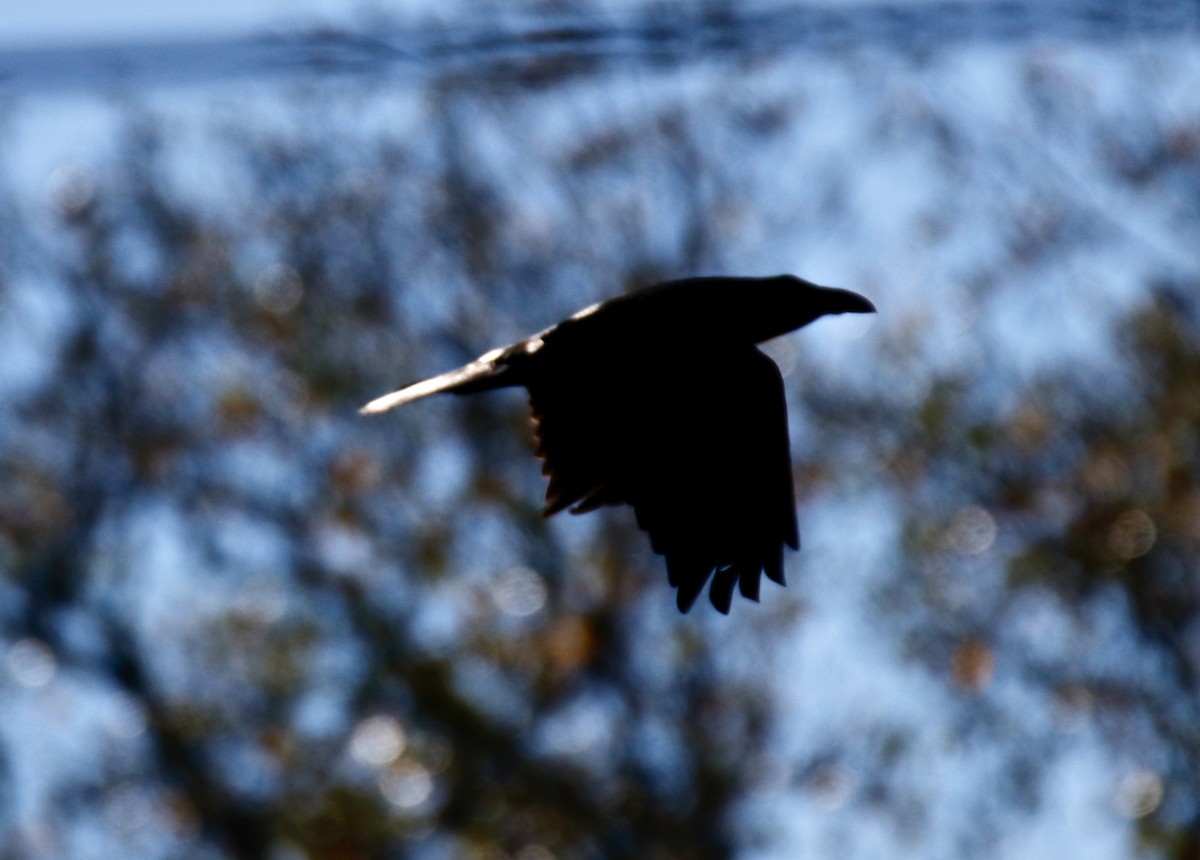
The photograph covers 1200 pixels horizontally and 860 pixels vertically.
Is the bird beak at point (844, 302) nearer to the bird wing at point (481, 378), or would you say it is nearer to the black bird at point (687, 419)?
the black bird at point (687, 419)

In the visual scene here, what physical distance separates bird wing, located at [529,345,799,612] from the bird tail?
155mm

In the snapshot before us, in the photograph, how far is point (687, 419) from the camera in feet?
11.8

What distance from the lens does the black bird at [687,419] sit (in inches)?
130

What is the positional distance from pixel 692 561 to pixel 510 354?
0.56 m

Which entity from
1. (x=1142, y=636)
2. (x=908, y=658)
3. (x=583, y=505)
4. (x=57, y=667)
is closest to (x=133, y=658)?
(x=57, y=667)

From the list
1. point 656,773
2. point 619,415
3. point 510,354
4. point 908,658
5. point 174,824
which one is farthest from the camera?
point 174,824

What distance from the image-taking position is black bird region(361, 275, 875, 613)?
3.29 meters

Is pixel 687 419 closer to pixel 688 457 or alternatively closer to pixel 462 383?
pixel 688 457

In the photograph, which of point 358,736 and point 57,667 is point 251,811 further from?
point 57,667

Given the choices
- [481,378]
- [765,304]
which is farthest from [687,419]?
[481,378]

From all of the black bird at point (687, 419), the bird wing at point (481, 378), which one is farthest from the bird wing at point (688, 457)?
the bird wing at point (481, 378)

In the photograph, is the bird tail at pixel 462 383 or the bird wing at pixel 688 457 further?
the bird wing at pixel 688 457

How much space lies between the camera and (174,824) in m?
15.8

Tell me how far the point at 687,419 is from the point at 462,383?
1.77ft
